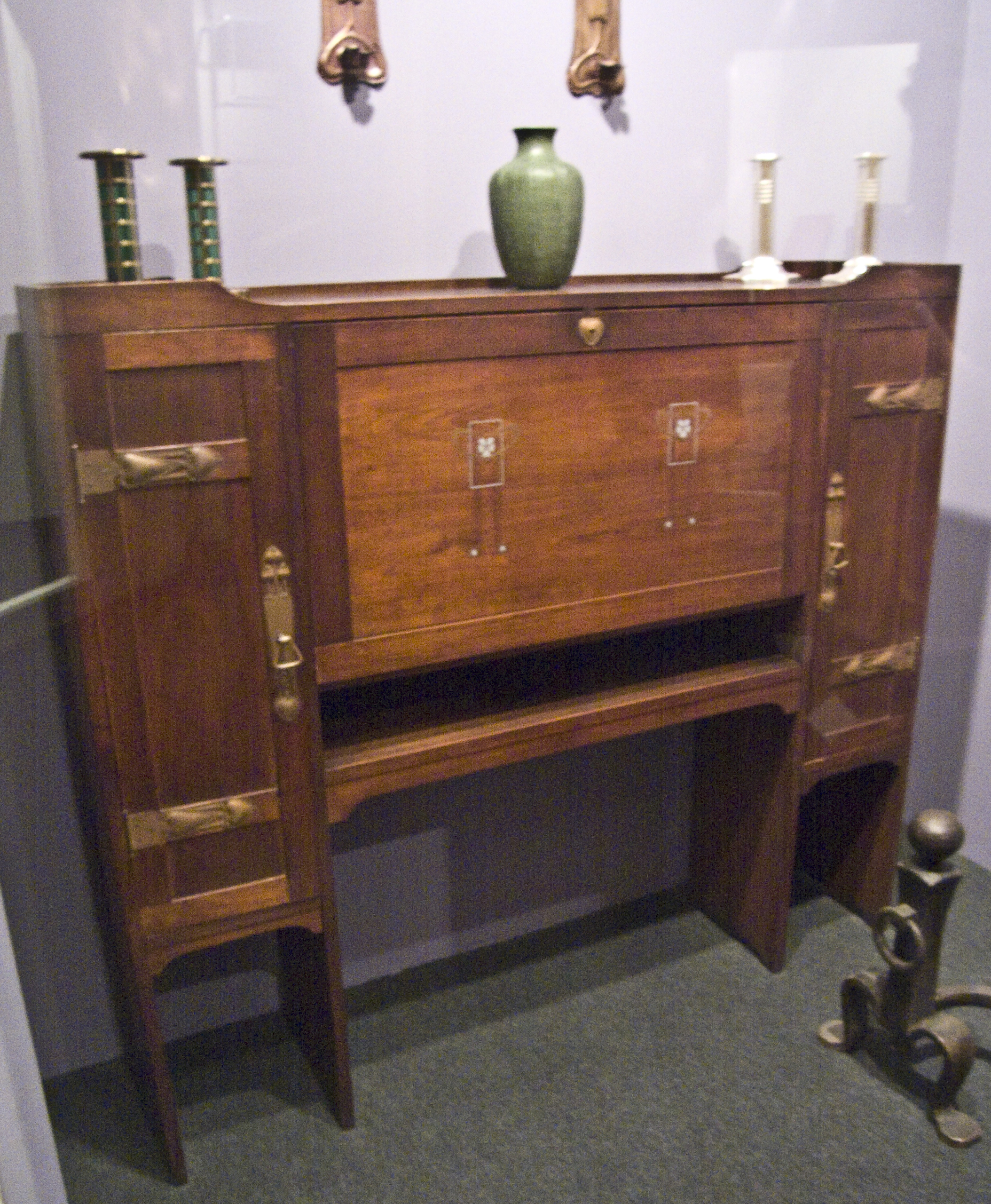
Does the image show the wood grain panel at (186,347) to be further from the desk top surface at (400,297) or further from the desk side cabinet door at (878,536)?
the desk side cabinet door at (878,536)

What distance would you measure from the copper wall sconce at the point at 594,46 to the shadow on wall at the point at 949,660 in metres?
1.43

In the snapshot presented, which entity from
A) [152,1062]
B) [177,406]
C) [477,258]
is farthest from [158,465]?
[152,1062]

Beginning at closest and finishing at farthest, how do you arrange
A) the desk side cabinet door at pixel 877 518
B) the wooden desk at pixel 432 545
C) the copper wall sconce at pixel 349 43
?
the wooden desk at pixel 432 545, the copper wall sconce at pixel 349 43, the desk side cabinet door at pixel 877 518

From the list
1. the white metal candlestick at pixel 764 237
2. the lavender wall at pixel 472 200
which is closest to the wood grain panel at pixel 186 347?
the lavender wall at pixel 472 200

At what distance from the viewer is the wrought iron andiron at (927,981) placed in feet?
6.28

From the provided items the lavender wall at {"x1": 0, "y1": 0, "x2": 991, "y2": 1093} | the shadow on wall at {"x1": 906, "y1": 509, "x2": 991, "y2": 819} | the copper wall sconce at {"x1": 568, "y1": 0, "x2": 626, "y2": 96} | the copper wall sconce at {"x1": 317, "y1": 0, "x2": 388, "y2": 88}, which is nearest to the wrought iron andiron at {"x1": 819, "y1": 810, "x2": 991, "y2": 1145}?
the lavender wall at {"x1": 0, "y1": 0, "x2": 991, "y2": 1093}

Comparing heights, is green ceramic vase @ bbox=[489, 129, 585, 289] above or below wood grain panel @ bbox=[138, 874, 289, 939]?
above

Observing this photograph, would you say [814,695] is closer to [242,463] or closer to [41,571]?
→ [242,463]

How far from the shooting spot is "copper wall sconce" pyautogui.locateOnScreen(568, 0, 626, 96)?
2.08 meters

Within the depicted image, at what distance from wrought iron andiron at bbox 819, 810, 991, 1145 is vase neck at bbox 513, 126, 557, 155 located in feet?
4.49

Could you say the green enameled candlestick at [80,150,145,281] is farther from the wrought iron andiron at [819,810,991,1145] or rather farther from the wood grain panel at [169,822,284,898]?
the wrought iron andiron at [819,810,991,1145]

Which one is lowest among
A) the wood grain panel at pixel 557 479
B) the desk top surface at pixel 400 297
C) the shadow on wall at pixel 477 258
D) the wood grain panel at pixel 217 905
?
the wood grain panel at pixel 217 905

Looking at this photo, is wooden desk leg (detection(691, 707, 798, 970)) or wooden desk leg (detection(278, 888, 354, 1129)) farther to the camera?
wooden desk leg (detection(691, 707, 798, 970))

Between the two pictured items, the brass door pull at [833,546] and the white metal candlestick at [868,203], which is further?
the white metal candlestick at [868,203]
